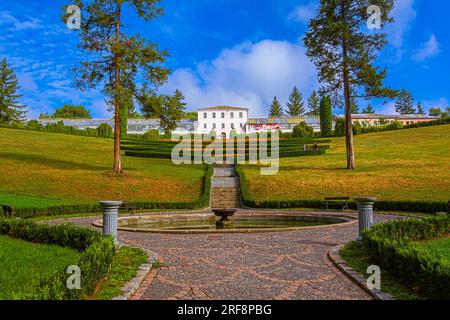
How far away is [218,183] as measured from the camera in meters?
26.9

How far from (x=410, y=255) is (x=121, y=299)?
4.59 m

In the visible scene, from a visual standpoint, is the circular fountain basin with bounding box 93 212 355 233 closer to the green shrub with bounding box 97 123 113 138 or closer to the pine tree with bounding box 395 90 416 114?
the green shrub with bounding box 97 123 113 138

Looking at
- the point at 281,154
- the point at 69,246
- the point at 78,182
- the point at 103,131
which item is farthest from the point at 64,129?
the point at 69,246

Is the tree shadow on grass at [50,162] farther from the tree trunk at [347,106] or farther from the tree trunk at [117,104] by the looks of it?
the tree trunk at [347,106]

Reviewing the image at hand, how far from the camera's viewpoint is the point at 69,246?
28.2 feet

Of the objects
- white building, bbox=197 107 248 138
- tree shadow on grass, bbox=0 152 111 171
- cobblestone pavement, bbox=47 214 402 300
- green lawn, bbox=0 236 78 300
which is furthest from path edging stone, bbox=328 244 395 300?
white building, bbox=197 107 248 138

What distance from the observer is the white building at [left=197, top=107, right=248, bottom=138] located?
84.8 metres

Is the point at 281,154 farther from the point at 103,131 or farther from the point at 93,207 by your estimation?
the point at 103,131

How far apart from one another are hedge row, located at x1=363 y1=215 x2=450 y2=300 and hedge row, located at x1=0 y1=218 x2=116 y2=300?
4.93 metres

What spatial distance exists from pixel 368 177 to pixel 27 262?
2285cm

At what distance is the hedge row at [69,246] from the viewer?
4.30 metres

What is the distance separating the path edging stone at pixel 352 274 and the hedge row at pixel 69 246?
4.32 m
